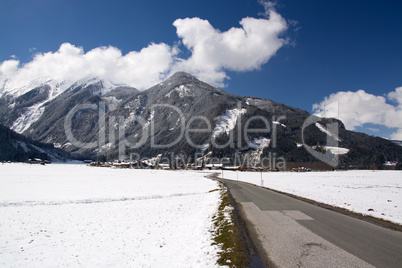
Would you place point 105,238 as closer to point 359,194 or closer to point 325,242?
point 325,242

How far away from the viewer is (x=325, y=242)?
8.66 m

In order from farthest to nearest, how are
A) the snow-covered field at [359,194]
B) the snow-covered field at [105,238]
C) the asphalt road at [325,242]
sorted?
the snow-covered field at [359,194] < the snow-covered field at [105,238] < the asphalt road at [325,242]

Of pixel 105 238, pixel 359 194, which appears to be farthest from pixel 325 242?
pixel 359 194

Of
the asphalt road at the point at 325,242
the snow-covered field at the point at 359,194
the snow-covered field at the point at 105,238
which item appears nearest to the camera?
the asphalt road at the point at 325,242

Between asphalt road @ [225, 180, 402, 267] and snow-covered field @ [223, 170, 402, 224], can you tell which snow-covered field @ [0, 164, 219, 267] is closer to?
asphalt road @ [225, 180, 402, 267]

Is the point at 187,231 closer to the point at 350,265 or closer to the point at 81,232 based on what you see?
the point at 81,232

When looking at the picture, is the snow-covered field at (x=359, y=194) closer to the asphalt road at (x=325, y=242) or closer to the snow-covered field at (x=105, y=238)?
the asphalt road at (x=325, y=242)

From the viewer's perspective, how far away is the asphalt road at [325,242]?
6.92 metres

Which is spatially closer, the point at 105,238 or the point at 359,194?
the point at 105,238

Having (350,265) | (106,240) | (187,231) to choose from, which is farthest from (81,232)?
(350,265)

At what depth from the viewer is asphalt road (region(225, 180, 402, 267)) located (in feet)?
22.7

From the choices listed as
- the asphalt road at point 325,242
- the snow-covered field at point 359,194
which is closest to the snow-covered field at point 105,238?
the asphalt road at point 325,242

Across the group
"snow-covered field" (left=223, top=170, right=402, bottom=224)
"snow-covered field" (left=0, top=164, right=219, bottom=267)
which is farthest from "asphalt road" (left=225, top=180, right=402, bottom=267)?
"snow-covered field" (left=223, top=170, right=402, bottom=224)

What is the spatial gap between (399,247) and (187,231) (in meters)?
9.21
